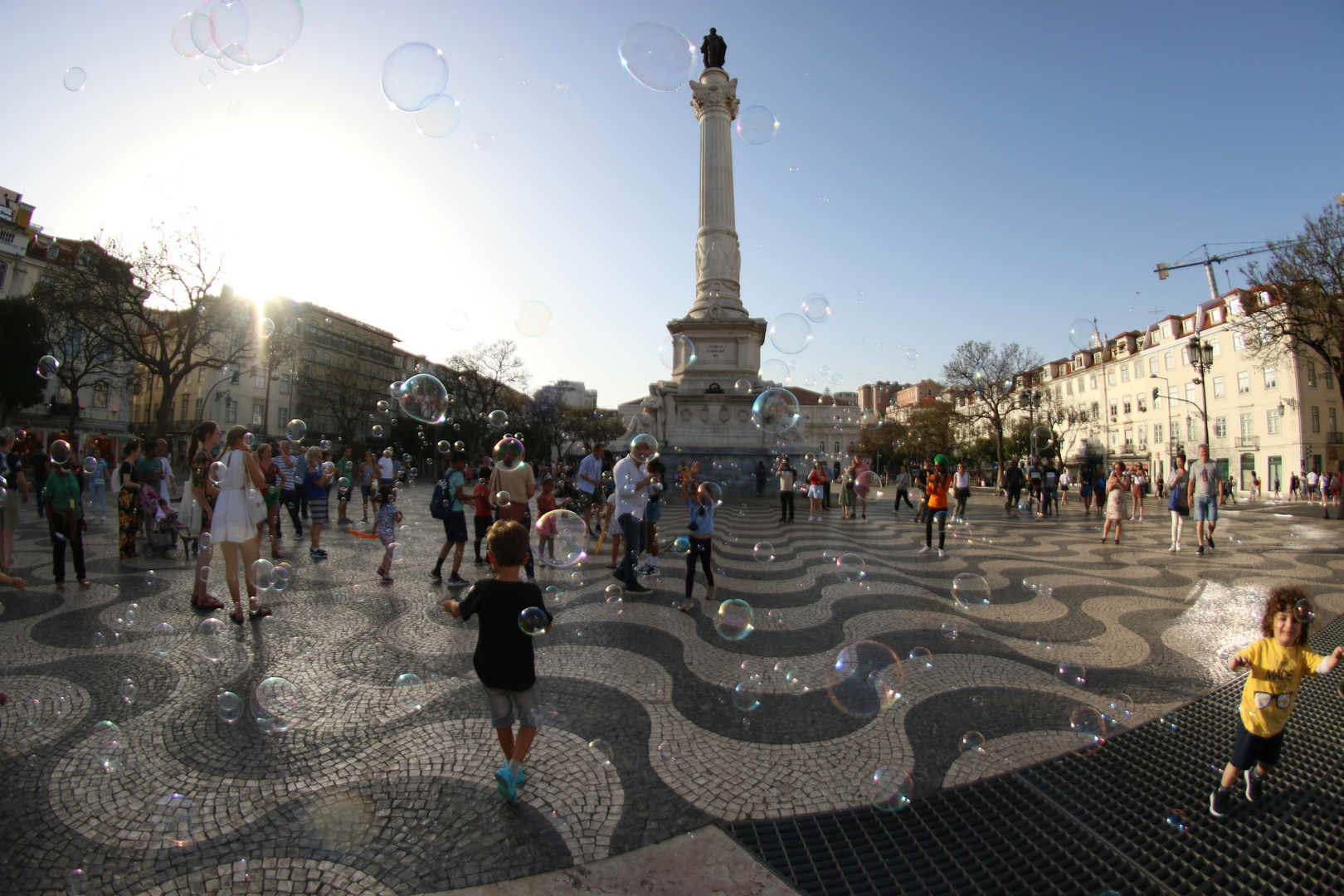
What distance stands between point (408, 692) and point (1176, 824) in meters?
4.43

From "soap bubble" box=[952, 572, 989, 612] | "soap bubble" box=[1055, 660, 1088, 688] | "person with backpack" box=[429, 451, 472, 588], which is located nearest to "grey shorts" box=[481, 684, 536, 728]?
"soap bubble" box=[1055, 660, 1088, 688]

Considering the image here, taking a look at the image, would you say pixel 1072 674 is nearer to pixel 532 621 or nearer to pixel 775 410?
pixel 532 621

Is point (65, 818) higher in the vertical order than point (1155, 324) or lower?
lower

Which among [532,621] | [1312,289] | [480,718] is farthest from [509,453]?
[1312,289]

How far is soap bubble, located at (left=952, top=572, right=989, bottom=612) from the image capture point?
6.41 meters

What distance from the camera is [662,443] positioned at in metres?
28.5

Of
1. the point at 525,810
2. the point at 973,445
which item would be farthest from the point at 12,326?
the point at 973,445

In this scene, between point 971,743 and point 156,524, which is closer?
point 971,743

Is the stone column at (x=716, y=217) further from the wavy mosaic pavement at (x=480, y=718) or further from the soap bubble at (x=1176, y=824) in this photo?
the soap bubble at (x=1176, y=824)

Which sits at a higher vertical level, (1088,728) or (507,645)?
(507,645)

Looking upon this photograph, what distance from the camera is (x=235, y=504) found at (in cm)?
609

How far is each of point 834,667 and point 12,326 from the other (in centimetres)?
4486

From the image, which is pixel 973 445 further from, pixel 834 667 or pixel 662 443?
pixel 834 667

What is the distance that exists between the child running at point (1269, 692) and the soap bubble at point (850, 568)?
5.40 m
